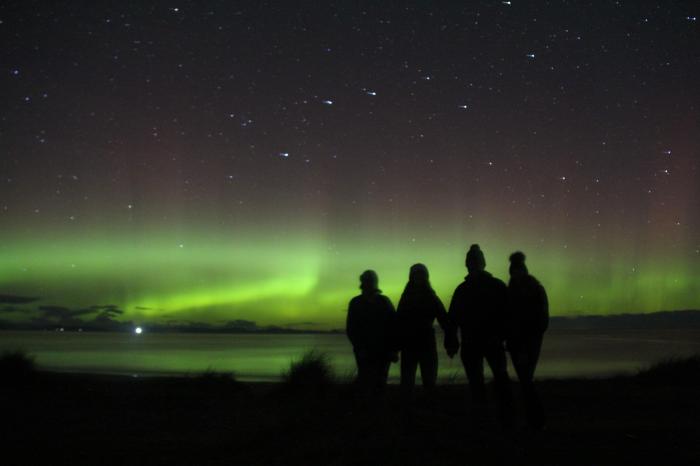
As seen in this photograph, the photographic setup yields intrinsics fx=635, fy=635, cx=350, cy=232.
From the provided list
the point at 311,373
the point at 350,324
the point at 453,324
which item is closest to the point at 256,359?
the point at 311,373

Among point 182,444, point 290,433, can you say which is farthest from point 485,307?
point 182,444

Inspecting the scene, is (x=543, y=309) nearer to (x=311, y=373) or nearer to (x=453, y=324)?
(x=453, y=324)

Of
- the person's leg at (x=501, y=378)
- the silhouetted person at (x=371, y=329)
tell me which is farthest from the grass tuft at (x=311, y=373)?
the person's leg at (x=501, y=378)

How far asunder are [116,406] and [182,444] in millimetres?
3409

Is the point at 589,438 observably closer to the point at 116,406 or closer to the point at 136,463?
the point at 136,463

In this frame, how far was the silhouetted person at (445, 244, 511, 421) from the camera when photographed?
6812mm

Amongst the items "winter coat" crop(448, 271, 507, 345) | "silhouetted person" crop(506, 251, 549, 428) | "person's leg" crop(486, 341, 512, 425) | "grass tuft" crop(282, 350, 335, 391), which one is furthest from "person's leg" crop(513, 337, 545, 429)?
"grass tuft" crop(282, 350, 335, 391)

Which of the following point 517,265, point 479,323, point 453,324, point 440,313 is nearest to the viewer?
point 479,323

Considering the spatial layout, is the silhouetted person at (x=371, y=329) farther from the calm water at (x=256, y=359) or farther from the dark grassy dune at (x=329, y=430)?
the calm water at (x=256, y=359)

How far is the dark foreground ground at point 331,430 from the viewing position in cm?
545

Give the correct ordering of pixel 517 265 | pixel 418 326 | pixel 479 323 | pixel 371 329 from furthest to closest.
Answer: pixel 371 329
pixel 418 326
pixel 517 265
pixel 479 323

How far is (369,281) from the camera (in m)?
8.24

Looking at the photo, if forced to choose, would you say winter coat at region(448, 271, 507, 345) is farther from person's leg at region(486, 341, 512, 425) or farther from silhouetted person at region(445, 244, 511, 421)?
person's leg at region(486, 341, 512, 425)

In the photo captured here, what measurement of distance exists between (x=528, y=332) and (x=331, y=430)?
7.52ft
